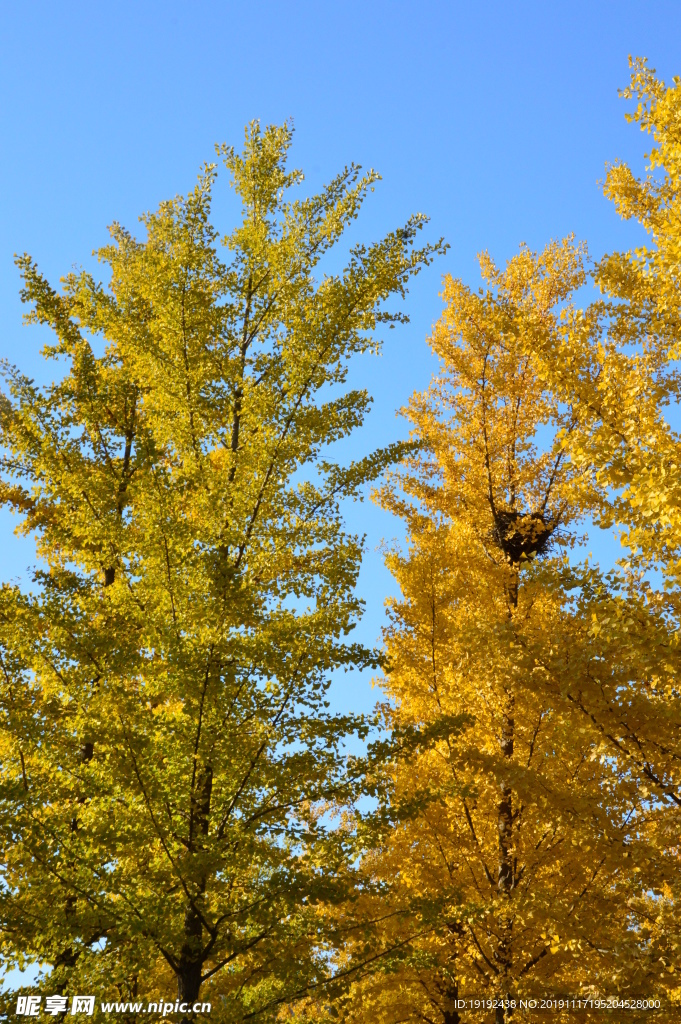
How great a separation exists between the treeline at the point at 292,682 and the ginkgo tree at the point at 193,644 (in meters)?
0.02

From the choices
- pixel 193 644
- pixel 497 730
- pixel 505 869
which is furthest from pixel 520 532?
pixel 193 644

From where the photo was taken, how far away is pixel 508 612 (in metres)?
7.88

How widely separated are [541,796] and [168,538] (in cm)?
299

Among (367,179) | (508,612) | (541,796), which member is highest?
(367,179)

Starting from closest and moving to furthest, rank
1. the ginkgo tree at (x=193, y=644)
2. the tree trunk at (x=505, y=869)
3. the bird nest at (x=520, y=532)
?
1. the ginkgo tree at (x=193, y=644)
2. the tree trunk at (x=505, y=869)
3. the bird nest at (x=520, y=532)

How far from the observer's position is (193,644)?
181 inches

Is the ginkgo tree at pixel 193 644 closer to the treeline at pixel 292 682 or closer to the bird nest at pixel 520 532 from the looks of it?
the treeline at pixel 292 682

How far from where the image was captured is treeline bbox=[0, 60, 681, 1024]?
461 centimetres

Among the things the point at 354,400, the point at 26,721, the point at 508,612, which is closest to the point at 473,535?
the point at 508,612

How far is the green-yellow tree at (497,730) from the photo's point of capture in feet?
17.0

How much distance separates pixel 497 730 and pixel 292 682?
3215 mm

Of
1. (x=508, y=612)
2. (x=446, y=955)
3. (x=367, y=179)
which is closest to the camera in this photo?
(x=367, y=179)

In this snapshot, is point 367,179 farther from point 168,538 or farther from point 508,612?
point 508,612

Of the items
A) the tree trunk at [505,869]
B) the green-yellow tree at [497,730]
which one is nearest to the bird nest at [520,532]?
the green-yellow tree at [497,730]
